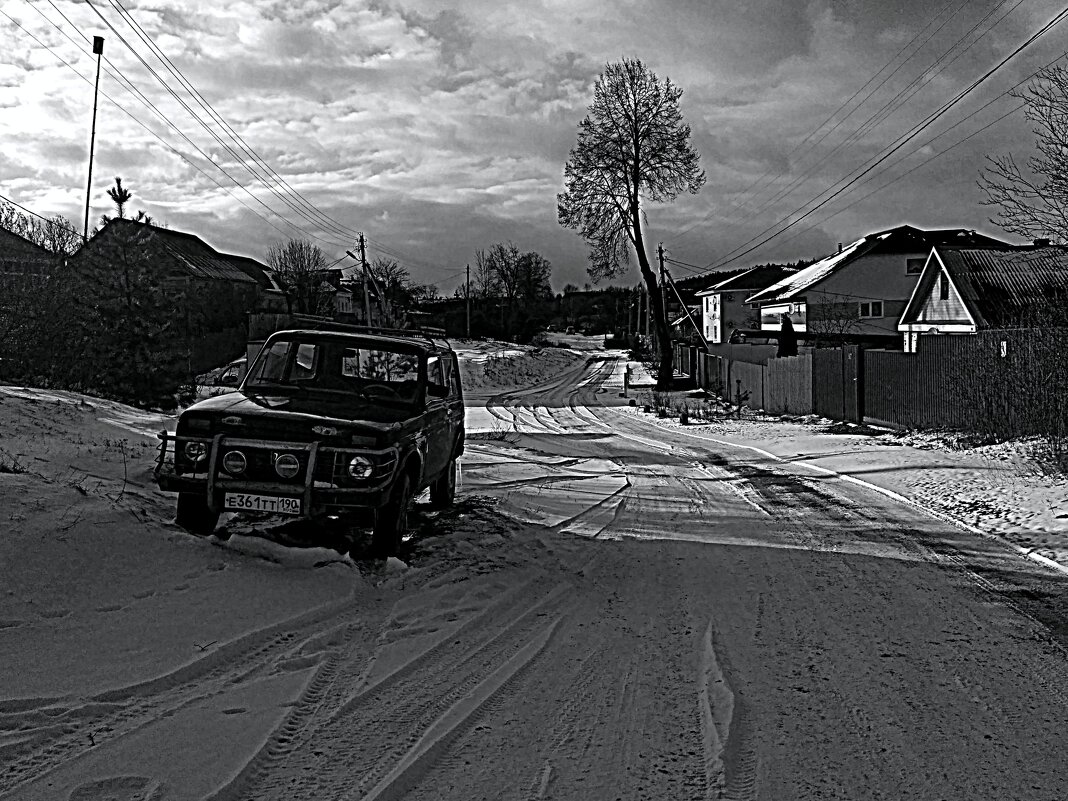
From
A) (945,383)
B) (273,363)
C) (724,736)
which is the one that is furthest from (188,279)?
(724,736)

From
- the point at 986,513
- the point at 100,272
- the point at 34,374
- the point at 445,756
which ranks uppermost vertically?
the point at 100,272

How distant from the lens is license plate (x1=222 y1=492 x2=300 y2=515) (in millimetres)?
6590

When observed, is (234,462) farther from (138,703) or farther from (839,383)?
(839,383)

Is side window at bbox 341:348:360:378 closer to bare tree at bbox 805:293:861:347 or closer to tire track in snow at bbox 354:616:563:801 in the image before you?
tire track in snow at bbox 354:616:563:801

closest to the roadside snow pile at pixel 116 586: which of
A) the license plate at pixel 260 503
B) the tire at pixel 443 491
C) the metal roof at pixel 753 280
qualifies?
the license plate at pixel 260 503

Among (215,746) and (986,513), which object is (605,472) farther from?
(215,746)

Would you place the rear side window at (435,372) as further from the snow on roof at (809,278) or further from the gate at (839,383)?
the snow on roof at (809,278)

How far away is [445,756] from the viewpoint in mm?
3867

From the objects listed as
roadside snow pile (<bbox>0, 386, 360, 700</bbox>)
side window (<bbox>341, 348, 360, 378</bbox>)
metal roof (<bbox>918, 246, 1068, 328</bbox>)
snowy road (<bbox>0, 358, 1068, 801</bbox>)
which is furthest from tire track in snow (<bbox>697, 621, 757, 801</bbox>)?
metal roof (<bbox>918, 246, 1068, 328</bbox>)

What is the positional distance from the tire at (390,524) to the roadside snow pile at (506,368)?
115ft

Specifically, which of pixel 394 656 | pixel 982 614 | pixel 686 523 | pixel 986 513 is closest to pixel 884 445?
pixel 986 513

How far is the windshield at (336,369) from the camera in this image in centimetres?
848

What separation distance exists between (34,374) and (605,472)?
1429 centimetres

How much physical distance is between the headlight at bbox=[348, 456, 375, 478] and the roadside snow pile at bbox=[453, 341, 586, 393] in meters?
35.4
